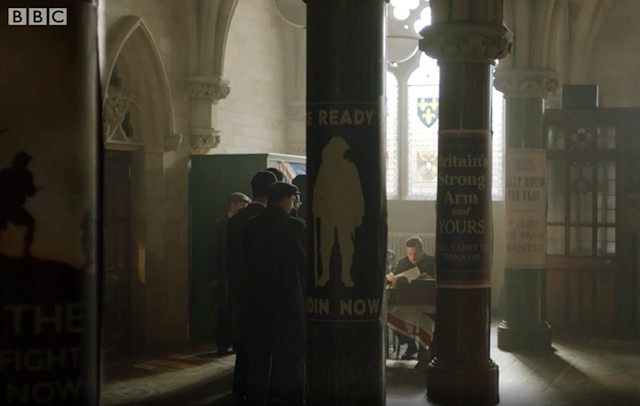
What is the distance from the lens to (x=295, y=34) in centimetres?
1402

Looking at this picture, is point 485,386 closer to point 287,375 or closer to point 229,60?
point 287,375

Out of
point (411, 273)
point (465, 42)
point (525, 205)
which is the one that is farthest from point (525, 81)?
point (465, 42)

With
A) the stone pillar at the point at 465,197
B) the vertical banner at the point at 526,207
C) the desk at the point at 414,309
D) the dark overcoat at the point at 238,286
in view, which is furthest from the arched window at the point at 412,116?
the dark overcoat at the point at 238,286

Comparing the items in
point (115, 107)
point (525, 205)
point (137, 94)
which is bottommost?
point (525, 205)

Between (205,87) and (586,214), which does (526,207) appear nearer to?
(586,214)

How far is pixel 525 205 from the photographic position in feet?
33.1

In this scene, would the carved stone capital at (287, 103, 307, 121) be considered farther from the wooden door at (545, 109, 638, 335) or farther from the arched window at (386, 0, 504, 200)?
the wooden door at (545, 109, 638, 335)

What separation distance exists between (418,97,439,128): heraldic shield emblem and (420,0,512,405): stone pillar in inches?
302

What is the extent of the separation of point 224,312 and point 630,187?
491cm

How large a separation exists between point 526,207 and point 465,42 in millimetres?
3583

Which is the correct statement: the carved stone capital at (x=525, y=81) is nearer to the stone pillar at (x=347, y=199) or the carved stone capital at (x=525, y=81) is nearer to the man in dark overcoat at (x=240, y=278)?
the man in dark overcoat at (x=240, y=278)

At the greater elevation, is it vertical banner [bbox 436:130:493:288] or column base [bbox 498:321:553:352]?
vertical banner [bbox 436:130:493:288]

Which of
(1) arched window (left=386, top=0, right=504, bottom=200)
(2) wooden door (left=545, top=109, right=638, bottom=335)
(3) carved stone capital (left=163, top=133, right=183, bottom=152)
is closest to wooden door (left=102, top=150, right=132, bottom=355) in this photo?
(3) carved stone capital (left=163, top=133, right=183, bottom=152)

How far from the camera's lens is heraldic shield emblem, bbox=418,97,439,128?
1470 centimetres
